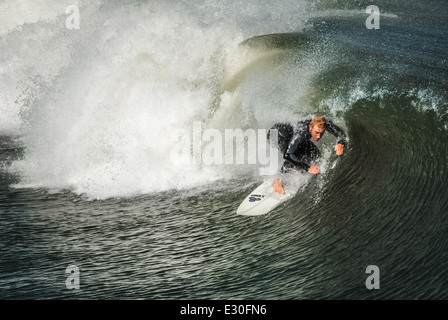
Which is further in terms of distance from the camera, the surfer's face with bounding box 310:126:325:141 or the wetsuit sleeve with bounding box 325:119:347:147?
the wetsuit sleeve with bounding box 325:119:347:147

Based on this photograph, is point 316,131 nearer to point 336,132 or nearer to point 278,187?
point 336,132

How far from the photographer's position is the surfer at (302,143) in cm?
865

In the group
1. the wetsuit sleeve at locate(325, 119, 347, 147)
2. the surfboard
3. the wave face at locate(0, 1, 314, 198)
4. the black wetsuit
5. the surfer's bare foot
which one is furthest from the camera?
the wave face at locate(0, 1, 314, 198)

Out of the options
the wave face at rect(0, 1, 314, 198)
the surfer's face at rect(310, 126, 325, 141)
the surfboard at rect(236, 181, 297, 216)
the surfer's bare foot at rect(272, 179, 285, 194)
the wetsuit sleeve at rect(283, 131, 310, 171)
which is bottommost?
the surfboard at rect(236, 181, 297, 216)

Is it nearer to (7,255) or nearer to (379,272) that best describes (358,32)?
(379,272)

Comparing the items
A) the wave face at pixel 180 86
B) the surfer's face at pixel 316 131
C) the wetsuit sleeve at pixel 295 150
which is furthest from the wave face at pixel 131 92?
the surfer's face at pixel 316 131

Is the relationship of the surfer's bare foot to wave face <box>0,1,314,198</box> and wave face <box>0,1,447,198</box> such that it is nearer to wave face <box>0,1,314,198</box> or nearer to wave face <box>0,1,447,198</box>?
wave face <box>0,1,447,198</box>

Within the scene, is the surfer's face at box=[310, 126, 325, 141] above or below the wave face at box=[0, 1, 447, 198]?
below

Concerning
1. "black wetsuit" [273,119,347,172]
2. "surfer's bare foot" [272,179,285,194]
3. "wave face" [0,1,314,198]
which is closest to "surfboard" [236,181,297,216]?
"surfer's bare foot" [272,179,285,194]

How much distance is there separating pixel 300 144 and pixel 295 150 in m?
0.15

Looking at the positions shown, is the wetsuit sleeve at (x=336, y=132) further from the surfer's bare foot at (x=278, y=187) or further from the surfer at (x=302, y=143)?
the surfer's bare foot at (x=278, y=187)

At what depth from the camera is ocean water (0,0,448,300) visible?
22.7 ft

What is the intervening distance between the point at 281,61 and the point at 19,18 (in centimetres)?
1188
